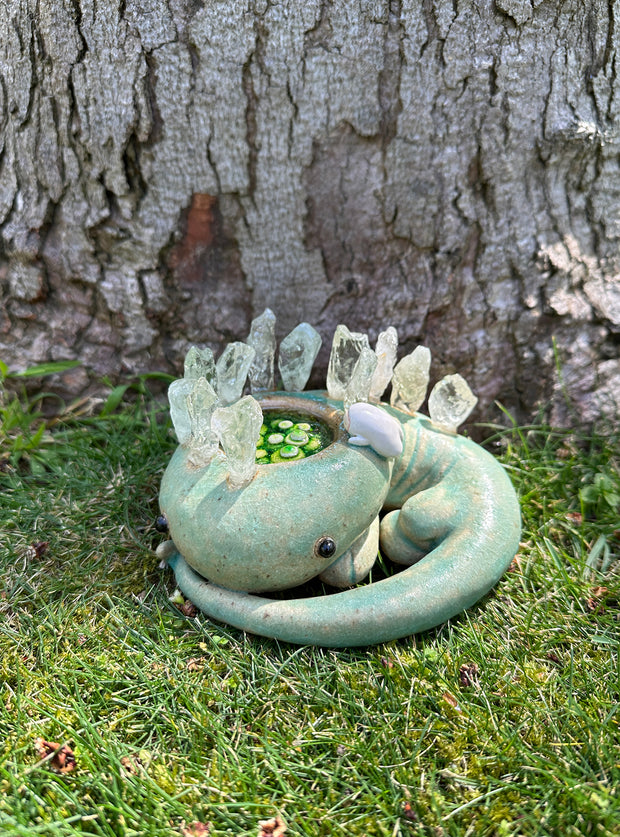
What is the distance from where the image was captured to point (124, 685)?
6.23ft

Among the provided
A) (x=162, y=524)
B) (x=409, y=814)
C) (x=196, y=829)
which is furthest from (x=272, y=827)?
(x=162, y=524)

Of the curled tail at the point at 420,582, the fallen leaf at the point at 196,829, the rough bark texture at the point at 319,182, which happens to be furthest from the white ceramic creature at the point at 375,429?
the fallen leaf at the point at 196,829

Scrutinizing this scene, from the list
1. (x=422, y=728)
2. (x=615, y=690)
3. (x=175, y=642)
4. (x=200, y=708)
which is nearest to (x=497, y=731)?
(x=422, y=728)

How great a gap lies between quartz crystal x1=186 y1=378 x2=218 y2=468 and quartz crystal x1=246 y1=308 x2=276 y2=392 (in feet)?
1.30

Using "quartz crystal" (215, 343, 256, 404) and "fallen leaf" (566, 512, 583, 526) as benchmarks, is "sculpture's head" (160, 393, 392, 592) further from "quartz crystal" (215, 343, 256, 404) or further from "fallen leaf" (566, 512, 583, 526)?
"fallen leaf" (566, 512, 583, 526)

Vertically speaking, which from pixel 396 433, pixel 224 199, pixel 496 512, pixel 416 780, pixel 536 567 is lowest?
pixel 416 780

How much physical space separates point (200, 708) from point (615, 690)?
1123mm

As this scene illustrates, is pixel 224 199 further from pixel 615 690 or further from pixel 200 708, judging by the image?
pixel 615 690

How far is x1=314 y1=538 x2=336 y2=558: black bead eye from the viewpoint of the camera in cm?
195

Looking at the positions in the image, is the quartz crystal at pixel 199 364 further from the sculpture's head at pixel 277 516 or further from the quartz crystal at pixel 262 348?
the sculpture's head at pixel 277 516

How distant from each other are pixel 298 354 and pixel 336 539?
762 mm

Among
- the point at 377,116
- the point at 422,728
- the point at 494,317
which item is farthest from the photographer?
the point at 494,317

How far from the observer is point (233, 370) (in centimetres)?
229

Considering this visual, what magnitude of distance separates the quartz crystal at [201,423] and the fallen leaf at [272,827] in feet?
3.21
